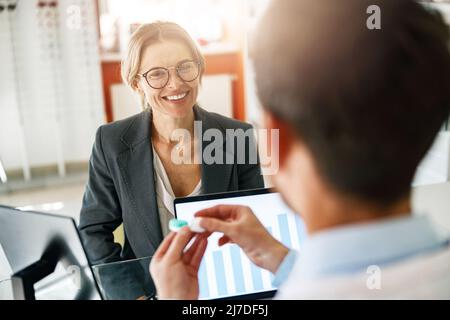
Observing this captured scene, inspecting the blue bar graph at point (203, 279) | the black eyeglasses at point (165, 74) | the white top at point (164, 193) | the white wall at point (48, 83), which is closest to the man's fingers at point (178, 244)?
the blue bar graph at point (203, 279)

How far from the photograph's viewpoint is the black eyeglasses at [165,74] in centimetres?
108

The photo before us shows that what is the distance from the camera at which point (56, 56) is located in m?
2.71

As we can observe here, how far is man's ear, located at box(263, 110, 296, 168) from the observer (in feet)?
1.33

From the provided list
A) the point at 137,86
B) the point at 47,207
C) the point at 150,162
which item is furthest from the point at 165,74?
the point at 47,207

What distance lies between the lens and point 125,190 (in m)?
1.04

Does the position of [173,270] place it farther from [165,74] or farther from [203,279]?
[165,74]

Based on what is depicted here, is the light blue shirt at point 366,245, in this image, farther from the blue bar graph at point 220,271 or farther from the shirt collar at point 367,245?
the blue bar graph at point 220,271

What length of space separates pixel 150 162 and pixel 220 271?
1.10 feet

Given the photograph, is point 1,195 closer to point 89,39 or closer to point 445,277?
point 89,39

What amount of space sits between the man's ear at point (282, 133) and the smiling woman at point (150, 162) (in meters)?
0.65

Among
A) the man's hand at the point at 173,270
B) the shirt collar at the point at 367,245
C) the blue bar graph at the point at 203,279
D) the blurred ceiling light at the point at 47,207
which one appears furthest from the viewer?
the blurred ceiling light at the point at 47,207
